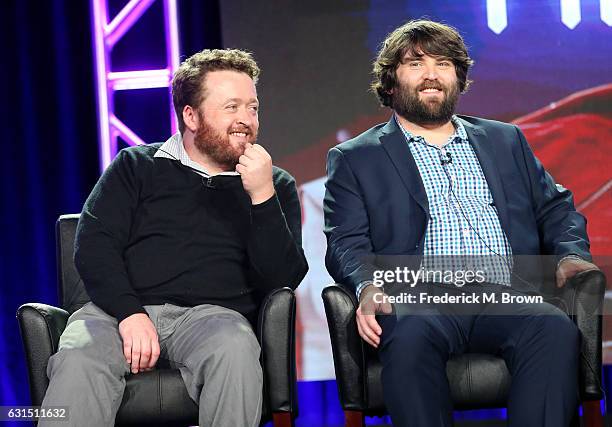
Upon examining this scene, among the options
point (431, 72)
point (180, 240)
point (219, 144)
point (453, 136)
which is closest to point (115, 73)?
point (219, 144)

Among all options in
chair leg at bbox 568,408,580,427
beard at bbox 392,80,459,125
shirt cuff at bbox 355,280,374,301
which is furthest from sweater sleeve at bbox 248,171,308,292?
chair leg at bbox 568,408,580,427

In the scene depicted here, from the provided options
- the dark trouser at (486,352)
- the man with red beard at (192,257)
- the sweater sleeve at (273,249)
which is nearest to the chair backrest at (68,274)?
the man with red beard at (192,257)

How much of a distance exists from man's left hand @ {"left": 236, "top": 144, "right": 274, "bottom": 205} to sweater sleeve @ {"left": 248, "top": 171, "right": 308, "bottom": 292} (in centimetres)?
2

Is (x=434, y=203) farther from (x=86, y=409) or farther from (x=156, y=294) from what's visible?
(x=86, y=409)

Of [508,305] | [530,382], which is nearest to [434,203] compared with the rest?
[508,305]

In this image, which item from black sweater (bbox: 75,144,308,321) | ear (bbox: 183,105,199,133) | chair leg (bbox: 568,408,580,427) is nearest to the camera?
chair leg (bbox: 568,408,580,427)

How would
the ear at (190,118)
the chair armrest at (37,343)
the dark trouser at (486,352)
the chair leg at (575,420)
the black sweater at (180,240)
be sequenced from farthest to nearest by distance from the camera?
the ear at (190,118) < the black sweater at (180,240) < the chair armrest at (37,343) < the chair leg at (575,420) < the dark trouser at (486,352)

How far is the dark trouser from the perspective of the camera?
2250 millimetres

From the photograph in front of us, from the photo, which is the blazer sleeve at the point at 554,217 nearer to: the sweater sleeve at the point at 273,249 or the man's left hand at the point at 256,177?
the sweater sleeve at the point at 273,249

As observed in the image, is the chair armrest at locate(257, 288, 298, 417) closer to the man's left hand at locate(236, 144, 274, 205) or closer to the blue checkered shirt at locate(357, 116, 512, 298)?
the man's left hand at locate(236, 144, 274, 205)

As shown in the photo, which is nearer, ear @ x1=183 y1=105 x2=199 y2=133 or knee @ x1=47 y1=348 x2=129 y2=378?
knee @ x1=47 y1=348 x2=129 y2=378

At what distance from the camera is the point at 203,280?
2648mm

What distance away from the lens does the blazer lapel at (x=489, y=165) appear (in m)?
2.75

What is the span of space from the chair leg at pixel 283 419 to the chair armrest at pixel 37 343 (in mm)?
641
